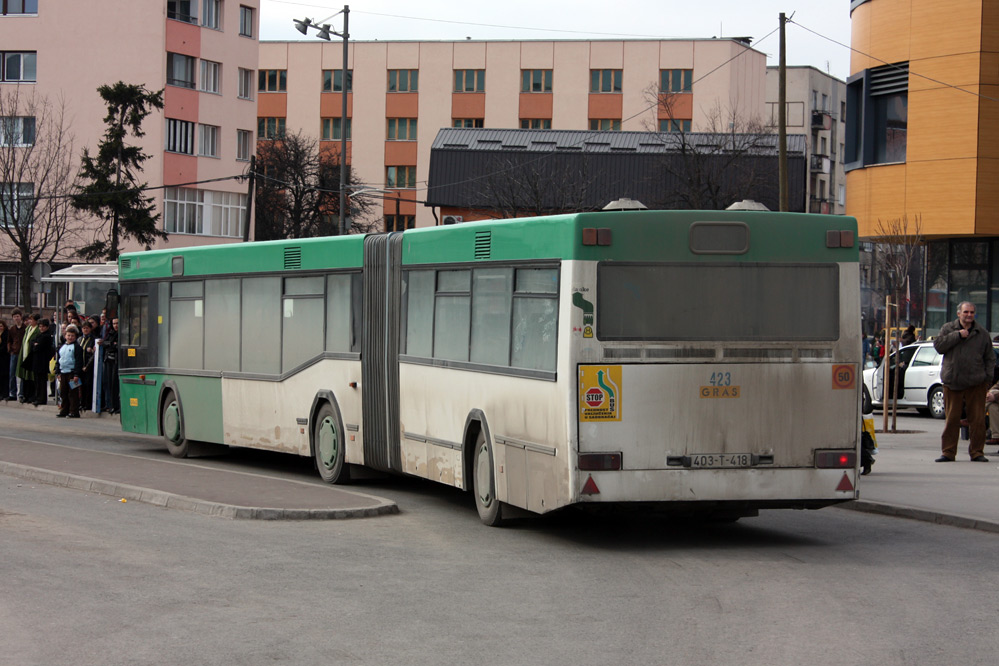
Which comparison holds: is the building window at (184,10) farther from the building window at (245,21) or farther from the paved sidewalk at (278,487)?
the paved sidewalk at (278,487)

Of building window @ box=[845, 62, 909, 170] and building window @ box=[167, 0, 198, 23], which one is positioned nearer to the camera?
building window @ box=[845, 62, 909, 170]

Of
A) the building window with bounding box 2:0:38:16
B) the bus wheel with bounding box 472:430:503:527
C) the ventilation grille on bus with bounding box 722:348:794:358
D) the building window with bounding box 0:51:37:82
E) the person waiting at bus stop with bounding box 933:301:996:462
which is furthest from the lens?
the building window with bounding box 2:0:38:16

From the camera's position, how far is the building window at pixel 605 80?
92062mm

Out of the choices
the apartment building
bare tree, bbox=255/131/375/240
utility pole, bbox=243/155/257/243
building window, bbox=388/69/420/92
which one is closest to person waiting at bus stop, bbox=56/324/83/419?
utility pole, bbox=243/155/257/243

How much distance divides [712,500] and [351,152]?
281 feet

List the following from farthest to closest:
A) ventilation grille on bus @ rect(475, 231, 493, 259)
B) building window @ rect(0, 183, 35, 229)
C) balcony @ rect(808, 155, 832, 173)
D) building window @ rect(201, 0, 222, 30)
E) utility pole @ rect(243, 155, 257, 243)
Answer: balcony @ rect(808, 155, 832, 173)
building window @ rect(201, 0, 222, 30)
building window @ rect(0, 183, 35, 229)
utility pole @ rect(243, 155, 257, 243)
ventilation grille on bus @ rect(475, 231, 493, 259)

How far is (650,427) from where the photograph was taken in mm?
10586

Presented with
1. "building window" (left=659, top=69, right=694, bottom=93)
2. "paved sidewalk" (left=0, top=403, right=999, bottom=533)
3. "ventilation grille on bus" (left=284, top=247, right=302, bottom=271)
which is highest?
"building window" (left=659, top=69, right=694, bottom=93)

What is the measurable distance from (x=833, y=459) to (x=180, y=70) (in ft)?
202

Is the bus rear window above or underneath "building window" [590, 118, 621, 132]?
underneath

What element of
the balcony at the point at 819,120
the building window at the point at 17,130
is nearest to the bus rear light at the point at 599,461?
the building window at the point at 17,130

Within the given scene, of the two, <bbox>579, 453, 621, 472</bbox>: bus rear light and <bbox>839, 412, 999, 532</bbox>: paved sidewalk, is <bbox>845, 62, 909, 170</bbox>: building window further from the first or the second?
<bbox>579, 453, 621, 472</bbox>: bus rear light

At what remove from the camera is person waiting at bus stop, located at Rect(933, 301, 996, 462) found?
17938 mm

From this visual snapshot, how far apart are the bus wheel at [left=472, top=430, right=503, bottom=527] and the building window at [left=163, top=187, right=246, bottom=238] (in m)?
57.7
